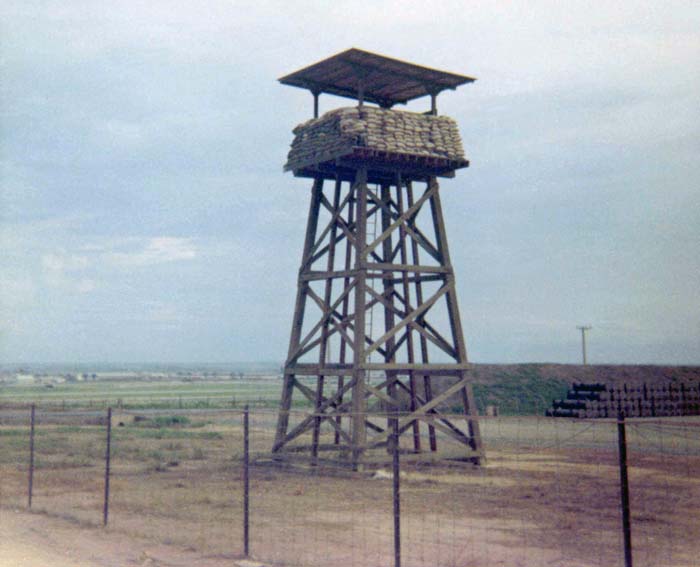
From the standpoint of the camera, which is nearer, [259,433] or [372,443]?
[372,443]

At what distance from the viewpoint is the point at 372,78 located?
2000 centimetres

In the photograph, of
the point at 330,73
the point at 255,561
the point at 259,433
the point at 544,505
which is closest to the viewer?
the point at 255,561

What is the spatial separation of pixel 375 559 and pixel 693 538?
192 inches

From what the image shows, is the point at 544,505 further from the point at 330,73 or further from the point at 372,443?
the point at 330,73

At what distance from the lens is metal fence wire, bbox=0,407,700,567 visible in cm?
1084

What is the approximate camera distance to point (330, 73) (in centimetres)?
2011

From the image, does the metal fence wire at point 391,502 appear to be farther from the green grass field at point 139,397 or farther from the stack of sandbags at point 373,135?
the green grass field at point 139,397

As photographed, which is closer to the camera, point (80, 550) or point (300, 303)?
point (80, 550)

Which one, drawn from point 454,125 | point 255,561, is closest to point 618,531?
point 255,561

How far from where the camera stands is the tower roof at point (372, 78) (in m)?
19.1

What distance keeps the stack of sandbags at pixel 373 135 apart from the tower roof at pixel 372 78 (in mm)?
A: 910

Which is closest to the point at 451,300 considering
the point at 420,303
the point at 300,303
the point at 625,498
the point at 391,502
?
the point at 420,303

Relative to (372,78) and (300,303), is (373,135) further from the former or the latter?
(300,303)

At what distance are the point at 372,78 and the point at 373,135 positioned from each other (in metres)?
1.84
